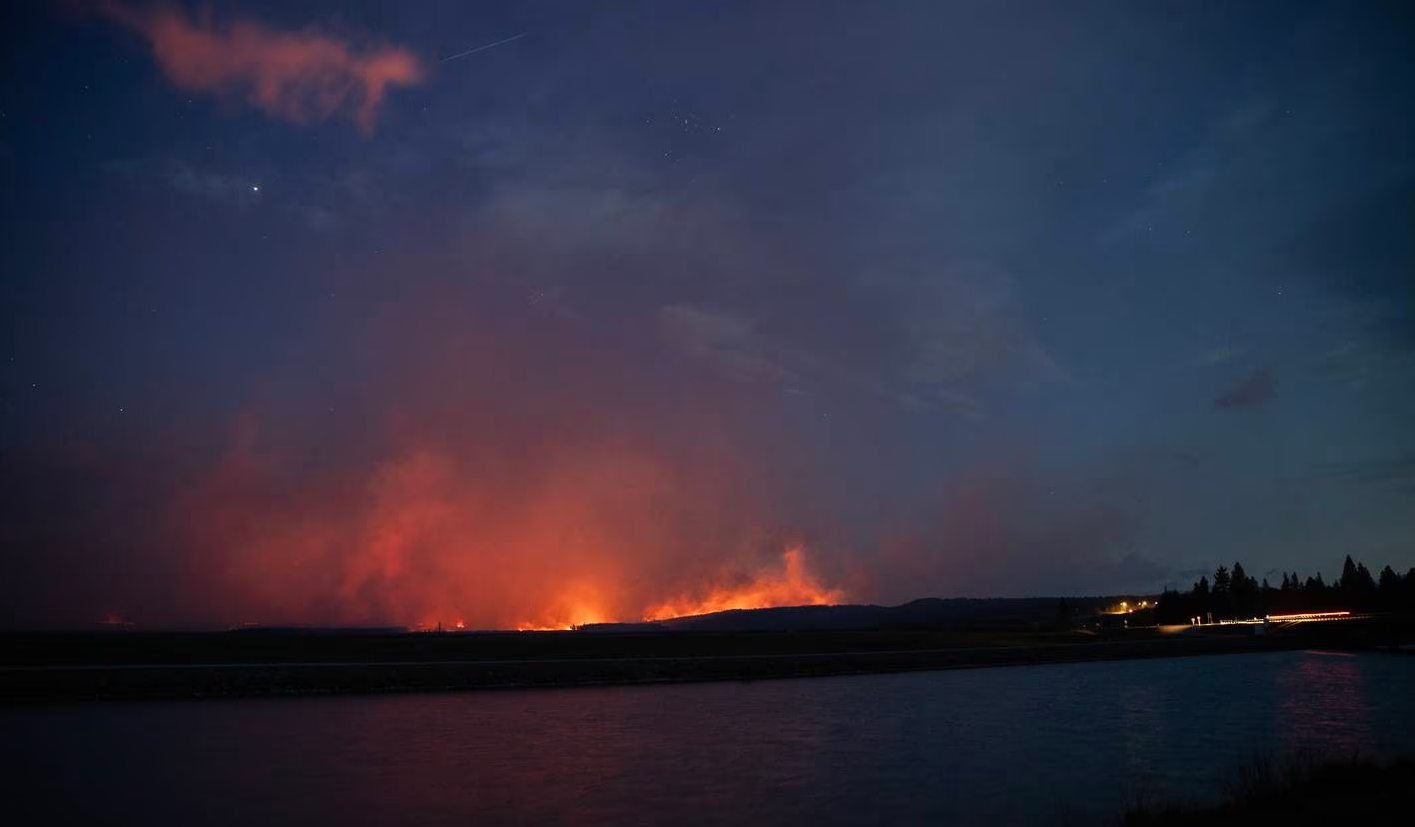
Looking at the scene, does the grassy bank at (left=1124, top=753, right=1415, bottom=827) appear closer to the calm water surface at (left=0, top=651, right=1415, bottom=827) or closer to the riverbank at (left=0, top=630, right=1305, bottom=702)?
the calm water surface at (left=0, top=651, right=1415, bottom=827)

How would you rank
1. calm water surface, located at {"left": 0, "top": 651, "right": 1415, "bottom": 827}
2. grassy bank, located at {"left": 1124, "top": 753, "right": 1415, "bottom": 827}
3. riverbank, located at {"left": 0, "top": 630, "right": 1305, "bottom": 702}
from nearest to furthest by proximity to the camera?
grassy bank, located at {"left": 1124, "top": 753, "right": 1415, "bottom": 827}, calm water surface, located at {"left": 0, "top": 651, "right": 1415, "bottom": 827}, riverbank, located at {"left": 0, "top": 630, "right": 1305, "bottom": 702}

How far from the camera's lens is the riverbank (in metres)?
59.1

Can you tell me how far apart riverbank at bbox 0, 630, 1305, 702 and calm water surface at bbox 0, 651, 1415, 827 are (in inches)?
200

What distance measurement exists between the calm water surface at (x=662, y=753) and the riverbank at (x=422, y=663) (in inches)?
200

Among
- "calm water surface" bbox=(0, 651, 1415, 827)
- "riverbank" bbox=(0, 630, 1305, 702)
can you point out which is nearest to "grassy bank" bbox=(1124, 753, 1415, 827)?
"calm water surface" bbox=(0, 651, 1415, 827)

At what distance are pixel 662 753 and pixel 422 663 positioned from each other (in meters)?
40.6

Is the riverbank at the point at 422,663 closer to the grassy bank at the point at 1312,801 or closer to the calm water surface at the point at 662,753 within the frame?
the calm water surface at the point at 662,753

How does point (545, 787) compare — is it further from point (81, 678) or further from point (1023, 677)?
point (1023, 677)

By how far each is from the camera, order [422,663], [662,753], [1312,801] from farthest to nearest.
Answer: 1. [422,663]
2. [662,753]
3. [1312,801]

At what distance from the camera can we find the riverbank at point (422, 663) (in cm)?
5912

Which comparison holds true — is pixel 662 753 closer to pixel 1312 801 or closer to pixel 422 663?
pixel 1312 801

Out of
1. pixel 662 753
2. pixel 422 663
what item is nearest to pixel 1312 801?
pixel 662 753

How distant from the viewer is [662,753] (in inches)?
1485

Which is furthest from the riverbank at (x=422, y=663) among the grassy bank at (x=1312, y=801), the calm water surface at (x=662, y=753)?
the grassy bank at (x=1312, y=801)
